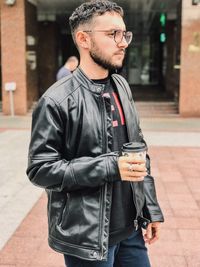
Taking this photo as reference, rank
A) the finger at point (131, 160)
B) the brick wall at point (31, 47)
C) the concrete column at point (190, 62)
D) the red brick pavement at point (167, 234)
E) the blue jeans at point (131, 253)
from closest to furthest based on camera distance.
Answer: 1. the finger at point (131, 160)
2. the blue jeans at point (131, 253)
3. the red brick pavement at point (167, 234)
4. the concrete column at point (190, 62)
5. the brick wall at point (31, 47)

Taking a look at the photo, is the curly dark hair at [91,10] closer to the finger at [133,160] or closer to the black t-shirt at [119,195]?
the black t-shirt at [119,195]

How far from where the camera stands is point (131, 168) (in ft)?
6.26

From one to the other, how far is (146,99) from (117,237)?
594 inches

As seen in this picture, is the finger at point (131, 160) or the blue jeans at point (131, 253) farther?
the blue jeans at point (131, 253)

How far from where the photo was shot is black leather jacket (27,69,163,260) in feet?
6.53

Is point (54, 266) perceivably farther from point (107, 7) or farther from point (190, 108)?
point (190, 108)

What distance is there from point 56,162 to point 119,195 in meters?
0.37

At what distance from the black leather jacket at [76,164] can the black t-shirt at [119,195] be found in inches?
3.0

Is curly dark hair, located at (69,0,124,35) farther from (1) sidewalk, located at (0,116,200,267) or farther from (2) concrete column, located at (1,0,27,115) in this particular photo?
(2) concrete column, located at (1,0,27,115)

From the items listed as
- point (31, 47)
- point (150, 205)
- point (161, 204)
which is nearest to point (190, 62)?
point (31, 47)

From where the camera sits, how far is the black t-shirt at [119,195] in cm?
217

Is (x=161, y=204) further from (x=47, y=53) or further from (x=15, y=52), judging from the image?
(x=47, y=53)

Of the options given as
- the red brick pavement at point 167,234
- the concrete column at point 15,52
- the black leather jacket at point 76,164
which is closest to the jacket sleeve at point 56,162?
the black leather jacket at point 76,164

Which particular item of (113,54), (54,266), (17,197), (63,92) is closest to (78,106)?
(63,92)
